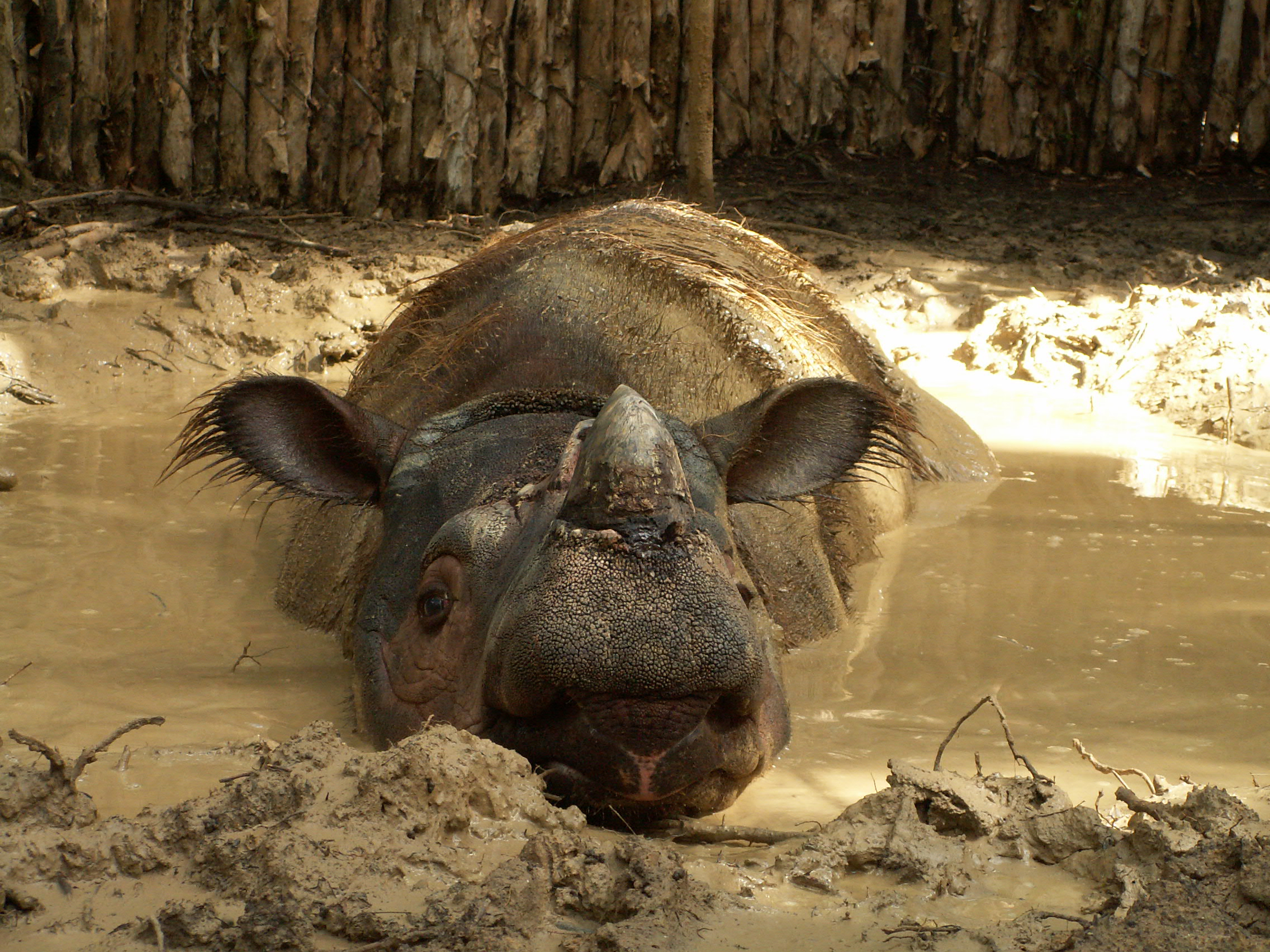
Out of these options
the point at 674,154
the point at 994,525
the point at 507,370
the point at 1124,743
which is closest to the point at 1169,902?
the point at 1124,743

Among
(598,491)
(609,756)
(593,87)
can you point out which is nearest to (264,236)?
(593,87)

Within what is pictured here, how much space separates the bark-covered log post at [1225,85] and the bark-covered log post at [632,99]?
14.4 ft

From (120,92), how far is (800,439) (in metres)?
7.10

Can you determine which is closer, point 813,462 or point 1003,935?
point 1003,935

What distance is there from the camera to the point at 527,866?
2.03 m

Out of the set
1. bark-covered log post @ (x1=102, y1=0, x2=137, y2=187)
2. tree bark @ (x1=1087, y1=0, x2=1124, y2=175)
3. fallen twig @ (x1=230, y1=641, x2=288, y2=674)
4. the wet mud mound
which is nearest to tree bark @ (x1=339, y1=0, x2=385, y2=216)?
bark-covered log post @ (x1=102, y1=0, x2=137, y2=187)

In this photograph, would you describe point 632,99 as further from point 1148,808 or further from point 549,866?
point 549,866

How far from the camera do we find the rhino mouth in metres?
2.38

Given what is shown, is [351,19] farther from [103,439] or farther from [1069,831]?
[1069,831]

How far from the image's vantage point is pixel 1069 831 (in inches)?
91.9

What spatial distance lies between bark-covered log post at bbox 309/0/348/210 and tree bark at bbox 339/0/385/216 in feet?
0.14

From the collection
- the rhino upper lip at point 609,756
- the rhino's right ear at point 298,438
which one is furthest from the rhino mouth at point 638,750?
the rhino's right ear at point 298,438

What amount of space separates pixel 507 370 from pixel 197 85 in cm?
594

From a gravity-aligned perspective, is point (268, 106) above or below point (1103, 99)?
below
